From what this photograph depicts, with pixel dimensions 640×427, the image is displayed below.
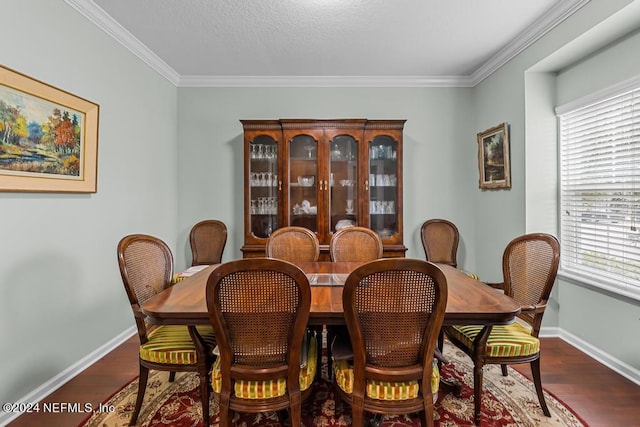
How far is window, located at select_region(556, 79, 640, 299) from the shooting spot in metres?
2.28

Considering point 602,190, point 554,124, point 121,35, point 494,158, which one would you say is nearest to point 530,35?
point 554,124

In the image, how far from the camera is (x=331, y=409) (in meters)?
1.93

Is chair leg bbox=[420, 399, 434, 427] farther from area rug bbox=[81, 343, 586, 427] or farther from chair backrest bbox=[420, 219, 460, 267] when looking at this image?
chair backrest bbox=[420, 219, 460, 267]

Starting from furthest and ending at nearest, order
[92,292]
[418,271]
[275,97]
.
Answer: [275,97]
[92,292]
[418,271]

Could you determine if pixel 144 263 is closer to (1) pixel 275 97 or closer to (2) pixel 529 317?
(2) pixel 529 317

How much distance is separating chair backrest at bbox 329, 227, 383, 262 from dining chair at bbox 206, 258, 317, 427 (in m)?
1.34

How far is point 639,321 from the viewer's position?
2.21 m

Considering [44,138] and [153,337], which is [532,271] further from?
[44,138]

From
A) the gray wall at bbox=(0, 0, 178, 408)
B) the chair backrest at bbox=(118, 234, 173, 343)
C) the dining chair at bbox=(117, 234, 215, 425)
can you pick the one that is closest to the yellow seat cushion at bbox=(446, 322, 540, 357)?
the dining chair at bbox=(117, 234, 215, 425)

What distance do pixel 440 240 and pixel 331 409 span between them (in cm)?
227

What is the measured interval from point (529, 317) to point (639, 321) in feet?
3.08

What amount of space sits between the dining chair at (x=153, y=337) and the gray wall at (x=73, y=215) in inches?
26.3

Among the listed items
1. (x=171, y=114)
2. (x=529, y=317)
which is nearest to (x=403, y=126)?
(x=529, y=317)

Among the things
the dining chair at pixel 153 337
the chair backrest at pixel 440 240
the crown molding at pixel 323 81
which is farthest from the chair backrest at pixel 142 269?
the chair backrest at pixel 440 240
